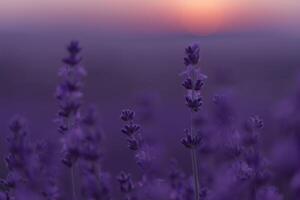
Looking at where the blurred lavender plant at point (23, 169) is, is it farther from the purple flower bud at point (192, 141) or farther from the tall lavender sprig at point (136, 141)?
the purple flower bud at point (192, 141)

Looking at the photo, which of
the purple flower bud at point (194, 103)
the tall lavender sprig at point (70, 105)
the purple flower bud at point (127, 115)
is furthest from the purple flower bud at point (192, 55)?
the tall lavender sprig at point (70, 105)

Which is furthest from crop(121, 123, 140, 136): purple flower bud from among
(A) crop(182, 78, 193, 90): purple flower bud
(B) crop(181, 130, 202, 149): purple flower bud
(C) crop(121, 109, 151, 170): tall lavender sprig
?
(A) crop(182, 78, 193, 90): purple flower bud

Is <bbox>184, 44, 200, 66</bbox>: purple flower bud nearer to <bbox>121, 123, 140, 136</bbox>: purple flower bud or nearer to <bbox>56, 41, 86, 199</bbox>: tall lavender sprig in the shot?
<bbox>121, 123, 140, 136</bbox>: purple flower bud

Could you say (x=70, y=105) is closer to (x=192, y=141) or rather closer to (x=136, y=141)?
(x=136, y=141)

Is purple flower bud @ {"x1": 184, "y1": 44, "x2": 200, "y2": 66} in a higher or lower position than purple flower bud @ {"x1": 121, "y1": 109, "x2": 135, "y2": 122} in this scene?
higher

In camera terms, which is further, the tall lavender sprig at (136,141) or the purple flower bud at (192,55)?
the purple flower bud at (192,55)

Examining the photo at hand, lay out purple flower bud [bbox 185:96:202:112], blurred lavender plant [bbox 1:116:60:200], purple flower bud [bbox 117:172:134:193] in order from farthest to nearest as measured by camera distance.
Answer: purple flower bud [bbox 185:96:202:112], purple flower bud [bbox 117:172:134:193], blurred lavender plant [bbox 1:116:60:200]

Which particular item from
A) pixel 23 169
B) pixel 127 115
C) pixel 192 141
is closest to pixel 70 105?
pixel 23 169

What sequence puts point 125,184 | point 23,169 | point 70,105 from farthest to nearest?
point 125,184 → point 70,105 → point 23,169

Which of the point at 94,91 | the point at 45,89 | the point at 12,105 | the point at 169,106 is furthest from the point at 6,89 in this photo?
the point at 169,106

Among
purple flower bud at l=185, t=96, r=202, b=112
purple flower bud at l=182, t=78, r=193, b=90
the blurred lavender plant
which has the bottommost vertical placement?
the blurred lavender plant

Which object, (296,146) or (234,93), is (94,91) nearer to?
(234,93)
